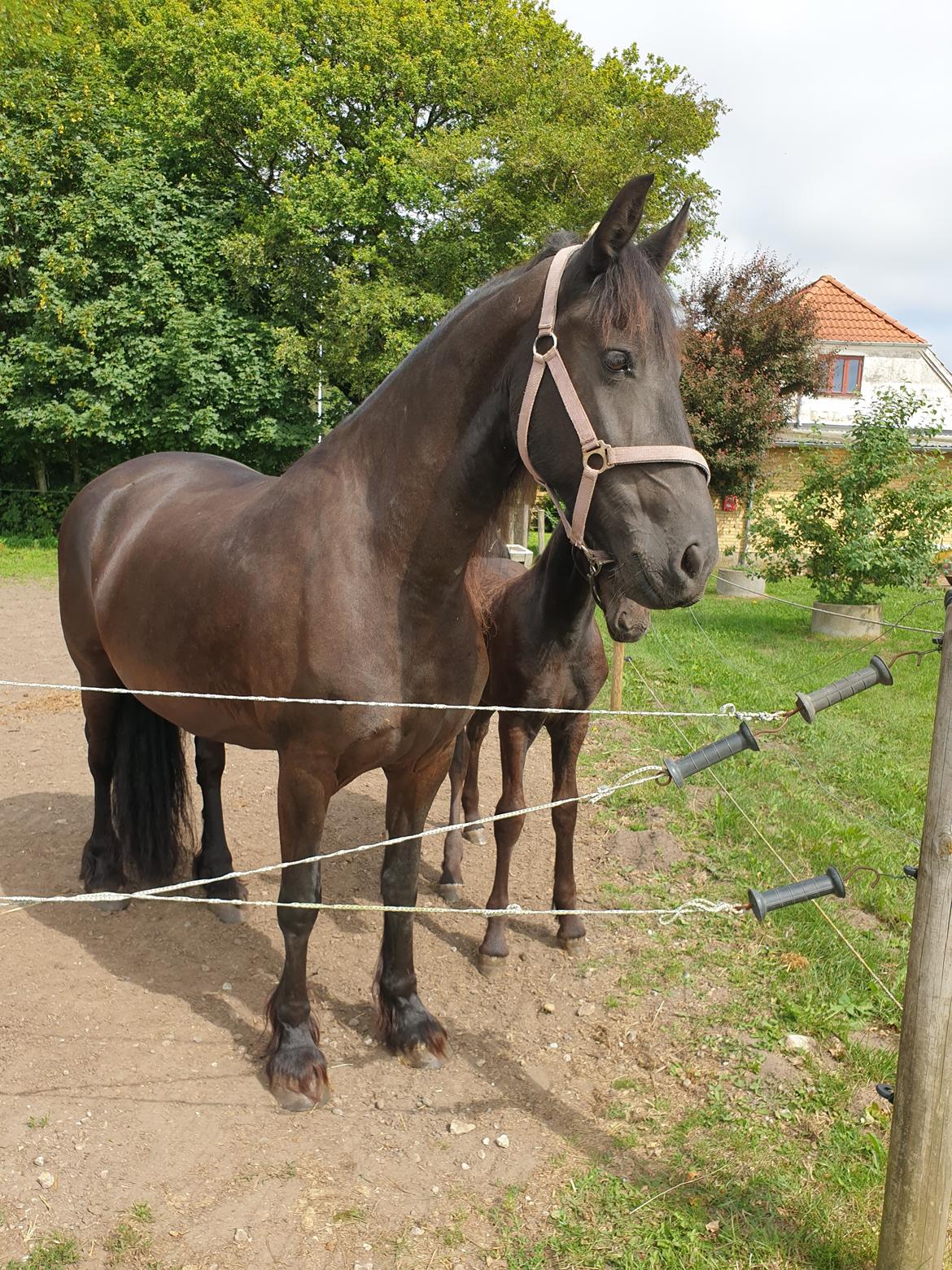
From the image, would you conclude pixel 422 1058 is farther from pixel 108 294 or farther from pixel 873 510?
pixel 108 294

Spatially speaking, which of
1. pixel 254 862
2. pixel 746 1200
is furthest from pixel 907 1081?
pixel 254 862

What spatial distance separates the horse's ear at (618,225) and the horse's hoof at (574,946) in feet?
9.26

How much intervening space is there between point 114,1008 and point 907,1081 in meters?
2.76

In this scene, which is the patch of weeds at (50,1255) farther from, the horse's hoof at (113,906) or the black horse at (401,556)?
the horse's hoof at (113,906)

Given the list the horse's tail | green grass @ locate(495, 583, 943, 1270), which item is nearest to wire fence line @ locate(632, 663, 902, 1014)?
green grass @ locate(495, 583, 943, 1270)

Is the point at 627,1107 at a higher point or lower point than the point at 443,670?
lower

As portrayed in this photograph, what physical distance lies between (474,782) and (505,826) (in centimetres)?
122

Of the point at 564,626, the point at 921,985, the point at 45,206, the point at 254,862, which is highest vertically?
the point at 45,206

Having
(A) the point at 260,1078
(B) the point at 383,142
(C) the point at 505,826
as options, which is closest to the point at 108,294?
(B) the point at 383,142

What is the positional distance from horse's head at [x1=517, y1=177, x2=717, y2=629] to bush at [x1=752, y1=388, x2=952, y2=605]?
9.05m

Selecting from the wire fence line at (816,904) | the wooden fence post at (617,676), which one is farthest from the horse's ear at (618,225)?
the wooden fence post at (617,676)

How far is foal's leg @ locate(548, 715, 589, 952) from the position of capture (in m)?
3.81

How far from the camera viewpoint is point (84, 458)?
20.4 m

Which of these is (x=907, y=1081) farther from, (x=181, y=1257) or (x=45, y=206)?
(x=45, y=206)
